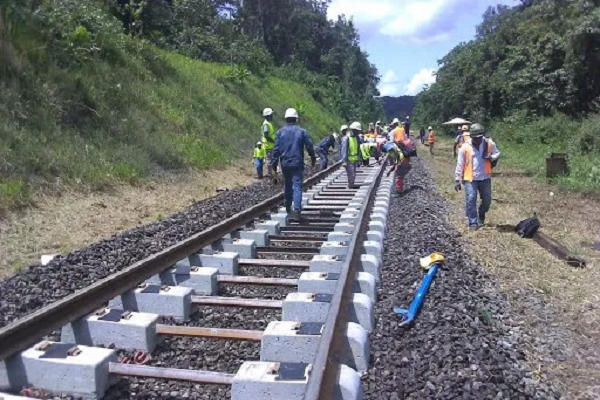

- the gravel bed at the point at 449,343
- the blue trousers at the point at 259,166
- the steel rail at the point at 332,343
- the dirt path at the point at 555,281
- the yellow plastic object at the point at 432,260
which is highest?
the blue trousers at the point at 259,166

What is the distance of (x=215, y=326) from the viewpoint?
193 inches

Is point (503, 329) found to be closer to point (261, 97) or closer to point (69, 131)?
point (69, 131)

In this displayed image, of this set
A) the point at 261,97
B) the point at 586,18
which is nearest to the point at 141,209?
the point at 586,18

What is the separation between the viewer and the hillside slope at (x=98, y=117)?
10.5m

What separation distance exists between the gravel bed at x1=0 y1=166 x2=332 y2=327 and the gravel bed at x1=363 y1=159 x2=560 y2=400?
9.05ft

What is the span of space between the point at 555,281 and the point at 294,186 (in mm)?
4005

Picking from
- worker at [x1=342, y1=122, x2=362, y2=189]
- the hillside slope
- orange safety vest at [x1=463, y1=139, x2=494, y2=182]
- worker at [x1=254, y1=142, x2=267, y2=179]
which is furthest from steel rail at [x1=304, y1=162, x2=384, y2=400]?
worker at [x1=254, y1=142, x2=267, y2=179]

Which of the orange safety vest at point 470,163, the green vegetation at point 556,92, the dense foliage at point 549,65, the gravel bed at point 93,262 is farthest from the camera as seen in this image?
the dense foliage at point 549,65

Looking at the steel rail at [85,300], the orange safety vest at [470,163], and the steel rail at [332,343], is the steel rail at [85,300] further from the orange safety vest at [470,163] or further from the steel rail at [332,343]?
the orange safety vest at [470,163]

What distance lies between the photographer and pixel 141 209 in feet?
34.9

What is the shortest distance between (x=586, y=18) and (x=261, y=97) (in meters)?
16.2

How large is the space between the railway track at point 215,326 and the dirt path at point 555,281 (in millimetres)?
1356

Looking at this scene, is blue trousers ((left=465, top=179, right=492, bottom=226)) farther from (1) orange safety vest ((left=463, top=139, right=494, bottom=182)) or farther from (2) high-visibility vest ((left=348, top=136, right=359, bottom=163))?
(2) high-visibility vest ((left=348, top=136, right=359, bottom=163))

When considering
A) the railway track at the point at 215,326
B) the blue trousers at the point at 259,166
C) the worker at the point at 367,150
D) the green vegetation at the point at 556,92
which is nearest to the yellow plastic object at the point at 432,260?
the railway track at the point at 215,326
